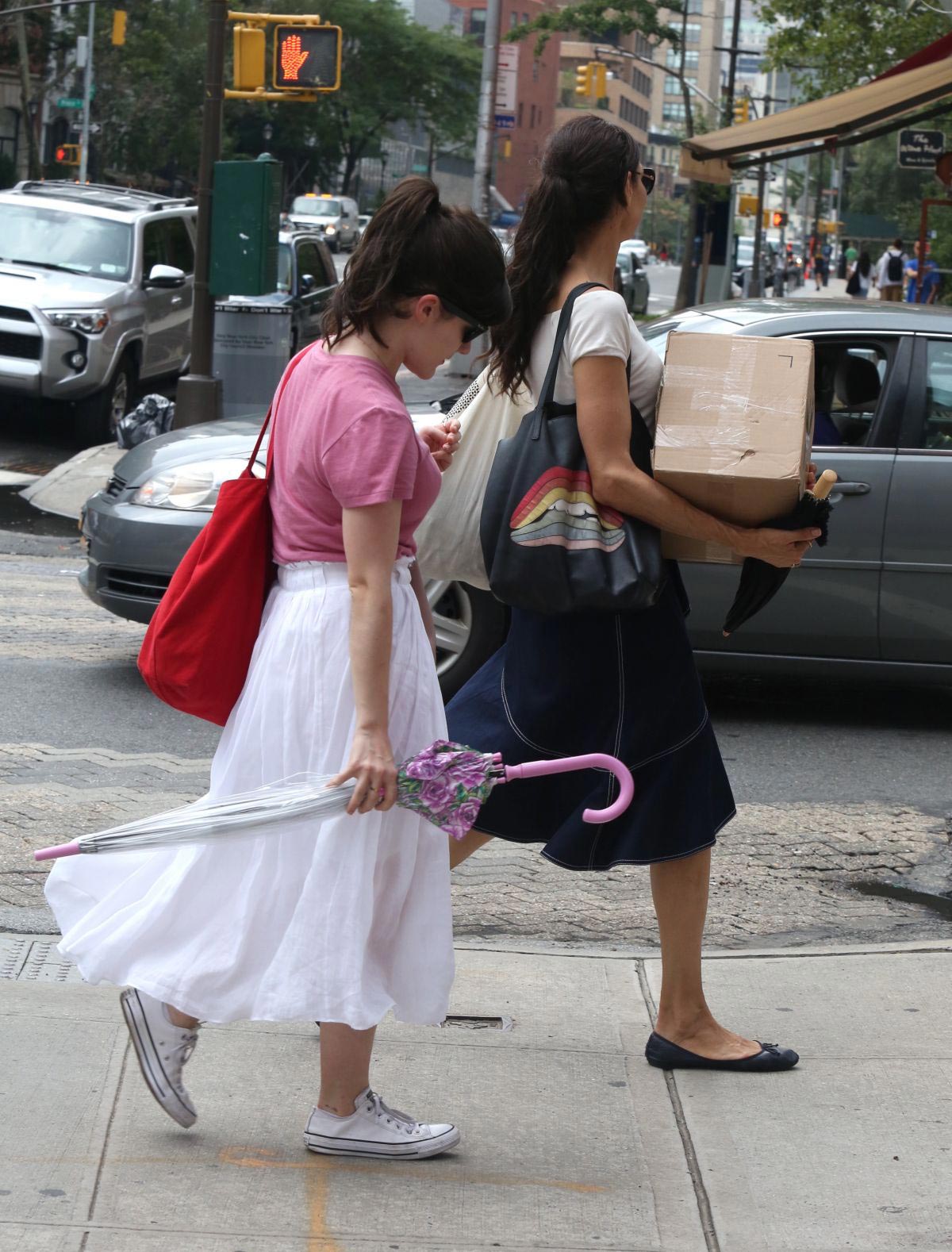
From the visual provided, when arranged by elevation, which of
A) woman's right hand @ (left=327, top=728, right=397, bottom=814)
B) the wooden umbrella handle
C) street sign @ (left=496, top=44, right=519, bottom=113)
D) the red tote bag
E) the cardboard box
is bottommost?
woman's right hand @ (left=327, top=728, right=397, bottom=814)

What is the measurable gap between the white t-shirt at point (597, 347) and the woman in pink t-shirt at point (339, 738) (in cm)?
36

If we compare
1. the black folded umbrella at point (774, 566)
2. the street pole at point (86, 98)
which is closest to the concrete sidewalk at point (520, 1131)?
the black folded umbrella at point (774, 566)

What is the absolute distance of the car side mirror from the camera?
1411 centimetres

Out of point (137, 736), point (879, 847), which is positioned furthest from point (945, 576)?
point (137, 736)

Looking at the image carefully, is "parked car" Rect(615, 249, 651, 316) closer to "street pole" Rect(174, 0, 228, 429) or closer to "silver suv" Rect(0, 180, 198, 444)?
"silver suv" Rect(0, 180, 198, 444)

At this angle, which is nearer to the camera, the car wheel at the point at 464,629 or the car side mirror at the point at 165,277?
the car wheel at the point at 464,629

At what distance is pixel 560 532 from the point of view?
3279mm

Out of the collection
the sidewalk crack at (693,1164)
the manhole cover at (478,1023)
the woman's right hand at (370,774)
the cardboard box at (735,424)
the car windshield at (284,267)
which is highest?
the car windshield at (284,267)

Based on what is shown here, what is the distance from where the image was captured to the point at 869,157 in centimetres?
8569

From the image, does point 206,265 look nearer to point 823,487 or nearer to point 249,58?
point 249,58

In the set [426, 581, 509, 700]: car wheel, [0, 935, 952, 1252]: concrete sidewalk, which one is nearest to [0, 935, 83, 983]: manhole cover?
[0, 935, 952, 1252]: concrete sidewalk

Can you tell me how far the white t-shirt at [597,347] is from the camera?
3.25 m

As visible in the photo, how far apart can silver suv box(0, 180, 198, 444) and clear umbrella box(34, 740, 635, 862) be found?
11391mm

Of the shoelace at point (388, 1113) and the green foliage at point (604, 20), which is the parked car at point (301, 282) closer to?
the shoelace at point (388, 1113)
